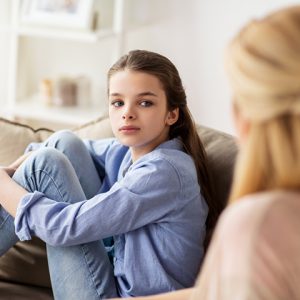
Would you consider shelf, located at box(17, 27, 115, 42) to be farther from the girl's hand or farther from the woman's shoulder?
the woman's shoulder

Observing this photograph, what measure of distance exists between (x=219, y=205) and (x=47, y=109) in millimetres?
1673

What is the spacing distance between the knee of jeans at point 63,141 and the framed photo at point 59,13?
1.19 metres

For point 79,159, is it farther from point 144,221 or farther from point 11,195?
point 144,221

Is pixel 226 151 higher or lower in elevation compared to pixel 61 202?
higher

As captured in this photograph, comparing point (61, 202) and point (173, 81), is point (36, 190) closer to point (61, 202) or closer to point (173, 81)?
point (61, 202)

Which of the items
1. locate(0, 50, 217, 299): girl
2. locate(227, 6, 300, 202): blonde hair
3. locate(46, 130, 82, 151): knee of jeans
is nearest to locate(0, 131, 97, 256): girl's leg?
locate(46, 130, 82, 151): knee of jeans

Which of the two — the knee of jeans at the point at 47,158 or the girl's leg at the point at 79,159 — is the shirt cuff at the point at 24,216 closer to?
the knee of jeans at the point at 47,158

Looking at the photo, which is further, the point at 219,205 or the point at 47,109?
the point at 47,109

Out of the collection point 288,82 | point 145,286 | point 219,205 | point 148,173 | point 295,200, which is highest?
point 288,82

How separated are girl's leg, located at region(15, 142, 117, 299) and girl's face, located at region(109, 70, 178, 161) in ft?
0.57

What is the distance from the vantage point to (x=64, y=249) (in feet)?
5.16

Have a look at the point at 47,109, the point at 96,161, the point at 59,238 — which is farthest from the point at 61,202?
the point at 47,109

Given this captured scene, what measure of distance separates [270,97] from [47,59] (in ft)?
8.77

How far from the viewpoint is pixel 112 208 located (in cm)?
148
